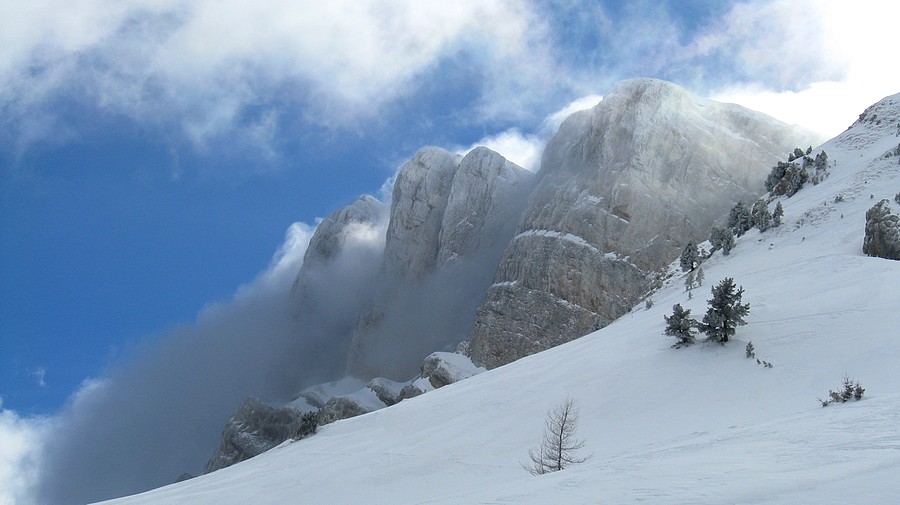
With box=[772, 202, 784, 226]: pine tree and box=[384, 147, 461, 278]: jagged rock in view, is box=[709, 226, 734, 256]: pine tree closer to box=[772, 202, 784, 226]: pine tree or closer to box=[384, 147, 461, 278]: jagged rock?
box=[772, 202, 784, 226]: pine tree

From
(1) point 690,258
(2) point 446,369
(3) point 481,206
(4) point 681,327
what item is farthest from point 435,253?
(4) point 681,327

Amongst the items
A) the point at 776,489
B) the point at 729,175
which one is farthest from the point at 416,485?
the point at 729,175

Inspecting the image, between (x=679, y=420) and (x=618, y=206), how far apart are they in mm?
70984

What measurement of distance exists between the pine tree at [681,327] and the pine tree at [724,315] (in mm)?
569

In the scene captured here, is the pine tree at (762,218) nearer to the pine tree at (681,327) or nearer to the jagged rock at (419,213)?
the pine tree at (681,327)

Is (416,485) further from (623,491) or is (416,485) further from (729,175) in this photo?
(729,175)

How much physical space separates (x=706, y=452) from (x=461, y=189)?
97.7 meters

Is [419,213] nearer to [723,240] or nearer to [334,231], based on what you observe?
[334,231]

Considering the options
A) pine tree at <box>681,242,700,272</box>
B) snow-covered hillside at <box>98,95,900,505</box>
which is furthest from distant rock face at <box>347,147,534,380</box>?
snow-covered hillside at <box>98,95,900,505</box>

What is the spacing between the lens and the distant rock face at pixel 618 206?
82.4m

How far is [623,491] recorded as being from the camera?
10.1 m

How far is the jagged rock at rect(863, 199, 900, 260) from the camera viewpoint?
27828 mm

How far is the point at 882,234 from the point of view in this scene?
28.6 metres

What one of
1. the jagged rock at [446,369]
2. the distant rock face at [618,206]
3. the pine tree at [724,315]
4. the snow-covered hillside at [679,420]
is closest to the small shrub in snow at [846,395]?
the snow-covered hillside at [679,420]
